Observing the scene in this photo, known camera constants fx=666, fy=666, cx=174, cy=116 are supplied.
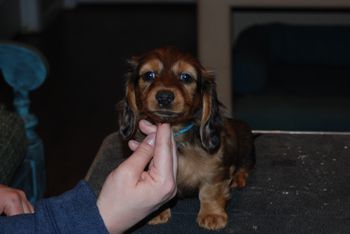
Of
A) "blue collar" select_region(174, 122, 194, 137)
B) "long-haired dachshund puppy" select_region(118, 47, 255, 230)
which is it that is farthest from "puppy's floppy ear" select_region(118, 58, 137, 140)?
"blue collar" select_region(174, 122, 194, 137)

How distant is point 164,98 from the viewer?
138 centimetres

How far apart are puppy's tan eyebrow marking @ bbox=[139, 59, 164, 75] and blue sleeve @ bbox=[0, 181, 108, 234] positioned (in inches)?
22.5

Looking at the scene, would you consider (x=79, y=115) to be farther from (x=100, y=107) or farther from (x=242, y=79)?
(x=242, y=79)

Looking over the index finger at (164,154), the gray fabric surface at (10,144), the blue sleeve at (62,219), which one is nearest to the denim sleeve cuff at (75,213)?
the blue sleeve at (62,219)

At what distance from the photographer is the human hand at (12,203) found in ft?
4.64

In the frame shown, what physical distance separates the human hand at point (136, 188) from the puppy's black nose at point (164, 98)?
349 mm

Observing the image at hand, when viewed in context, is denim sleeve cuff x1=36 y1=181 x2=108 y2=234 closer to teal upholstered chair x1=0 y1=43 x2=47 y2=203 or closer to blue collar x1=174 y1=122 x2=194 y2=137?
blue collar x1=174 y1=122 x2=194 y2=137

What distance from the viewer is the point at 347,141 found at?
1.83m

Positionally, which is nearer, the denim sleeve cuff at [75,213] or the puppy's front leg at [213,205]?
the denim sleeve cuff at [75,213]

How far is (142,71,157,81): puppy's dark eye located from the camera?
148cm

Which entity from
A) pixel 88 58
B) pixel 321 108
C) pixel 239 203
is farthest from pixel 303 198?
pixel 88 58

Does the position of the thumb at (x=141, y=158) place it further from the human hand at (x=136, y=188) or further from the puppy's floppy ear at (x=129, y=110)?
the puppy's floppy ear at (x=129, y=110)

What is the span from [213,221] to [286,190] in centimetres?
23

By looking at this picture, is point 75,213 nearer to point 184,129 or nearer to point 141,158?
point 141,158
